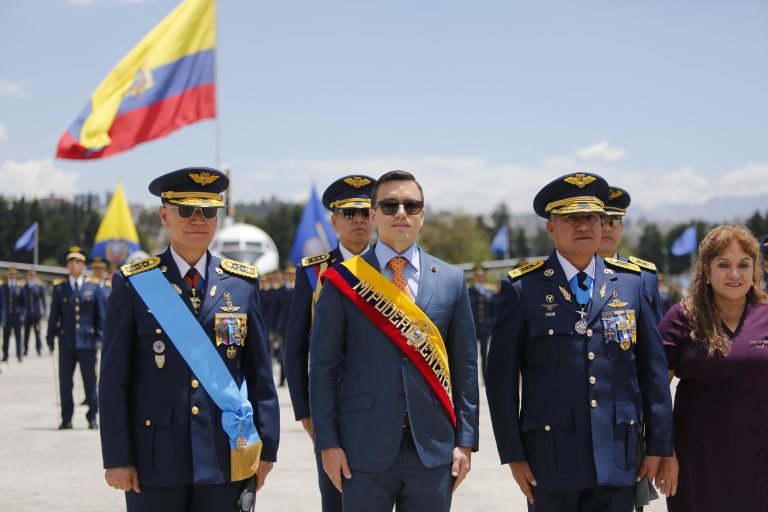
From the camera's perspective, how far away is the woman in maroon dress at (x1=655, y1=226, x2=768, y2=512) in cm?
436

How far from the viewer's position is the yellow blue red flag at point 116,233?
116 feet

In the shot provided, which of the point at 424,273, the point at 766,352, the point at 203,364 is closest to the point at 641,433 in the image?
the point at 766,352

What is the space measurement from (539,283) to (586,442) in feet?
2.60

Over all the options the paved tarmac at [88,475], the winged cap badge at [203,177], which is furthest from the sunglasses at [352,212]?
the paved tarmac at [88,475]

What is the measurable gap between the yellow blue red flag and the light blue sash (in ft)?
107

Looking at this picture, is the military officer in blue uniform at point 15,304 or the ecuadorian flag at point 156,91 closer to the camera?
the ecuadorian flag at point 156,91

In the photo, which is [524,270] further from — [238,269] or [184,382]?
[184,382]

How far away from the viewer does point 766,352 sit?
4.38 meters

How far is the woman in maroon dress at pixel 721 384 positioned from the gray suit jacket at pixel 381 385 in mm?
1160

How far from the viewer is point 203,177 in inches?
169

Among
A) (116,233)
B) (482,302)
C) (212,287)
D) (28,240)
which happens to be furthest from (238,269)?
(28,240)

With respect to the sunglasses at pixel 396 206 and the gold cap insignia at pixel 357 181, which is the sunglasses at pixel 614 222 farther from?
the sunglasses at pixel 396 206

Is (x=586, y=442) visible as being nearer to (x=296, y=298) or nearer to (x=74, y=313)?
(x=296, y=298)

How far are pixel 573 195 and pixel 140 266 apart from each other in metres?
2.13
